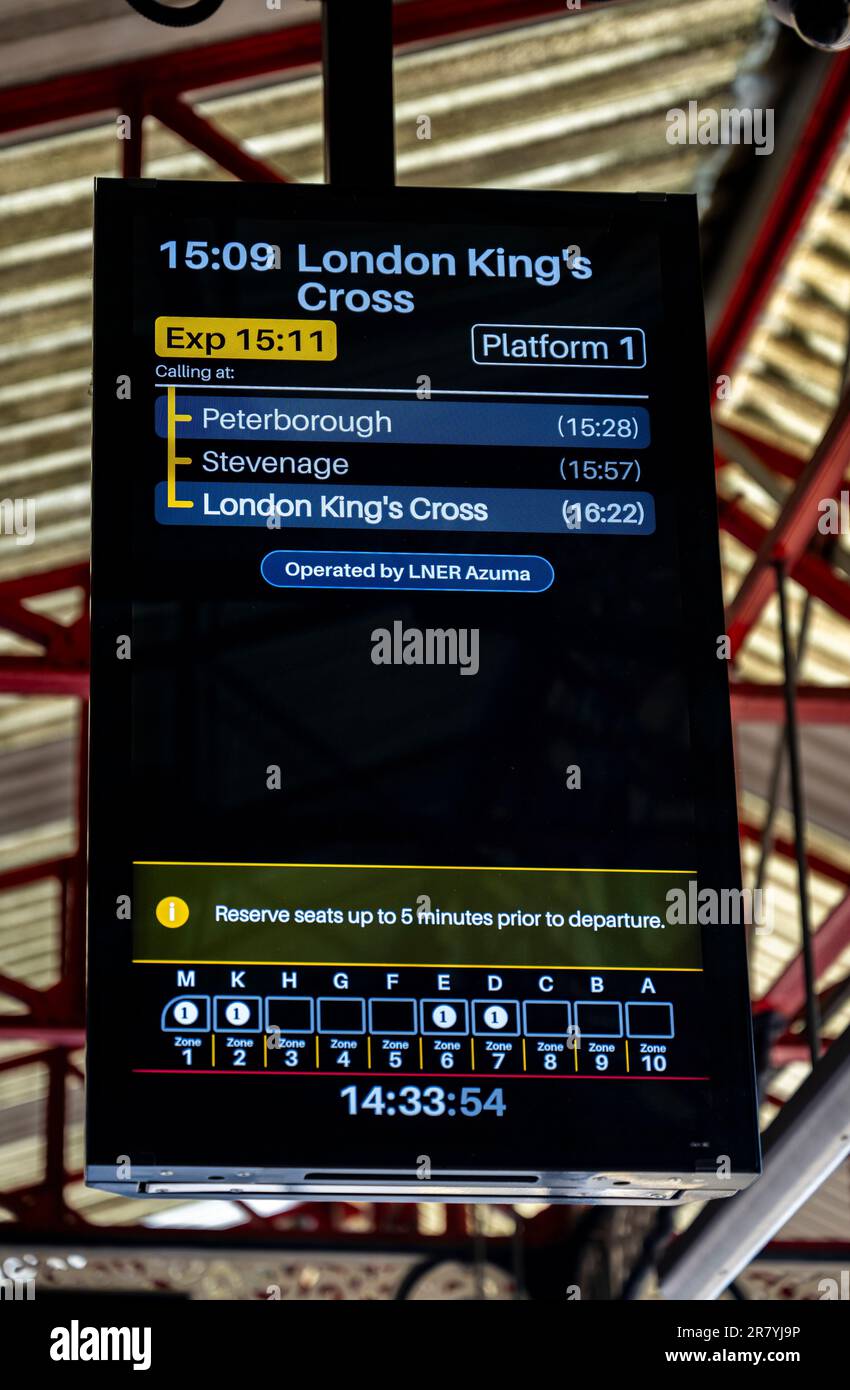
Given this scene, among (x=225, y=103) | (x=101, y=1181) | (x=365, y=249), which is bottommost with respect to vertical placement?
(x=101, y=1181)

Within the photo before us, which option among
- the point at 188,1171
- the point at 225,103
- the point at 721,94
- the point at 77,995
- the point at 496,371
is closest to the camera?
the point at 188,1171

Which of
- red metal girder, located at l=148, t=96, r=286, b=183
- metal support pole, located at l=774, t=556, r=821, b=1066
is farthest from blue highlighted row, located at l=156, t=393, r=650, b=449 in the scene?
metal support pole, located at l=774, t=556, r=821, b=1066

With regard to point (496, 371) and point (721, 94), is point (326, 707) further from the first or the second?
point (721, 94)

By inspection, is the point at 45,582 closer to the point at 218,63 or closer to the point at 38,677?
the point at 38,677

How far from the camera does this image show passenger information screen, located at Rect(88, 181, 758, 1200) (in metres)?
4.09

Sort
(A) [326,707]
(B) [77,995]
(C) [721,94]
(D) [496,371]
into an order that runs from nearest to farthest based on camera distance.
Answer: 1. (A) [326,707]
2. (D) [496,371]
3. (C) [721,94]
4. (B) [77,995]

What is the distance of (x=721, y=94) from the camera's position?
982 centimetres

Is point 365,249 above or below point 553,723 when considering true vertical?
above

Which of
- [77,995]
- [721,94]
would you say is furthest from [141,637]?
[77,995]

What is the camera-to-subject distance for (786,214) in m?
10.3

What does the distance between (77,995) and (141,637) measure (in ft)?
32.5

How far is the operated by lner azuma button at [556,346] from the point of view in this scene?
190 inches

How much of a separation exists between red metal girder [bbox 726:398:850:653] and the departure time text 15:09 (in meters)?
6.14

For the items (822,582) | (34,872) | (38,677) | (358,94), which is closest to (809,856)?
(822,582)
